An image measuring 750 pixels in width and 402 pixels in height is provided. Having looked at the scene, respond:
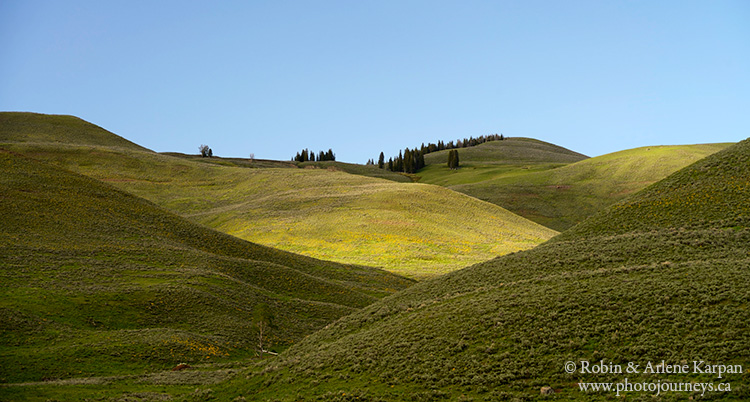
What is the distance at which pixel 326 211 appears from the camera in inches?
3681

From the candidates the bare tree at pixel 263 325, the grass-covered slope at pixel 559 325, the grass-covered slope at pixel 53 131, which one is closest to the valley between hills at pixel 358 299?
the grass-covered slope at pixel 559 325

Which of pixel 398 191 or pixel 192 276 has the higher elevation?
pixel 398 191

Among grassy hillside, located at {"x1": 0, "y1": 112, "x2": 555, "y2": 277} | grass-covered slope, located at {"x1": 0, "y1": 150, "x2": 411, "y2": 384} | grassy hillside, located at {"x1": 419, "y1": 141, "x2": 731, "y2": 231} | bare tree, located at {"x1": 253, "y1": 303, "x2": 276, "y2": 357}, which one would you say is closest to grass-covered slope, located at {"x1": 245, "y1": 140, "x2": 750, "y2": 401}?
bare tree, located at {"x1": 253, "y1": 303, "x2": 276, "y2": 357}

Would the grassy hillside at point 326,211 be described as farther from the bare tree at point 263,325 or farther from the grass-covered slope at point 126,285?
the bare tree at point 263,325

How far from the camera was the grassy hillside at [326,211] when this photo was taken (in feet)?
249

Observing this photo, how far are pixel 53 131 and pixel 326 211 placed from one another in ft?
324

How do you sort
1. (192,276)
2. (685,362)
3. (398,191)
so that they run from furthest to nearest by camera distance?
(398,191) < (192,276) < (685,362)

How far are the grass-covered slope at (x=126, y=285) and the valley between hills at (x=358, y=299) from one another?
0.62 feet

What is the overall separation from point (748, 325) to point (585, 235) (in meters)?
22.2

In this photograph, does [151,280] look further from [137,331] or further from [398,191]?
[398,191]

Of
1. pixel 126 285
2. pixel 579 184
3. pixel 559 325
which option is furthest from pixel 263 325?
pixel 579 184

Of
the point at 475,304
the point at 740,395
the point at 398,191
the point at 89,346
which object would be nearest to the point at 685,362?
the point at 740,395

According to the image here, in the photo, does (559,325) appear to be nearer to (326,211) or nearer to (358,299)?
(358,299)

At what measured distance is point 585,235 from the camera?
42.3 meters
